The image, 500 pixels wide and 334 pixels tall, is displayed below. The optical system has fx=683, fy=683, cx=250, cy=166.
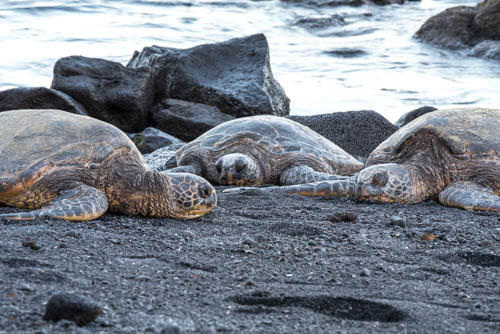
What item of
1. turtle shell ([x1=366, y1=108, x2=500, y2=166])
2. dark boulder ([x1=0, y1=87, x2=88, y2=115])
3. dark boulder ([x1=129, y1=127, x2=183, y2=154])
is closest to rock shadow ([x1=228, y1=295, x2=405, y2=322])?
turtle shell ([x1=366, y1=108, x2=500, y2=166])

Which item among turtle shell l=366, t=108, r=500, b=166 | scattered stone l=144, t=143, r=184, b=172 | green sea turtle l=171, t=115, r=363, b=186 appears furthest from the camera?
scattered stone l=144, t=143, r=184, b=172

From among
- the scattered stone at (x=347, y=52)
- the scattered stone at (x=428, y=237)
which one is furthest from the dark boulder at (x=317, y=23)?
the scattered stone at (x=428, y=237)

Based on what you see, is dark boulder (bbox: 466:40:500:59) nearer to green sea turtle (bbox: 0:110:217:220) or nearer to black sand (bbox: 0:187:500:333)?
black sand (bbox: 0:187:500:333)

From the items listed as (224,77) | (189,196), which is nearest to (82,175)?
(189,196)

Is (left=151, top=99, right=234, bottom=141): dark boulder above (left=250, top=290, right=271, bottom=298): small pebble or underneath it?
underneath

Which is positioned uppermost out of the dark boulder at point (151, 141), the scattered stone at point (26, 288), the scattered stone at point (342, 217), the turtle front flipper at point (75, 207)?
the scattered stone at point (26, 288)

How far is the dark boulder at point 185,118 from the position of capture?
31.5ft

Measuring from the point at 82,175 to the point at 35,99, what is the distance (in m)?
5.19

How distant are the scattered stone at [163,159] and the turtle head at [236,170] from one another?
1.04 meters

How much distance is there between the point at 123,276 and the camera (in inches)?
118

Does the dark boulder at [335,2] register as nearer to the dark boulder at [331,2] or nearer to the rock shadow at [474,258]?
the dark boulder at [331,2]

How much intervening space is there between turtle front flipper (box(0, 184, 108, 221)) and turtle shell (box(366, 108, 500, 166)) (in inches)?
120

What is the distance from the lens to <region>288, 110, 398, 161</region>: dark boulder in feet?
28.6

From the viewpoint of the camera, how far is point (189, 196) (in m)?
4.52
